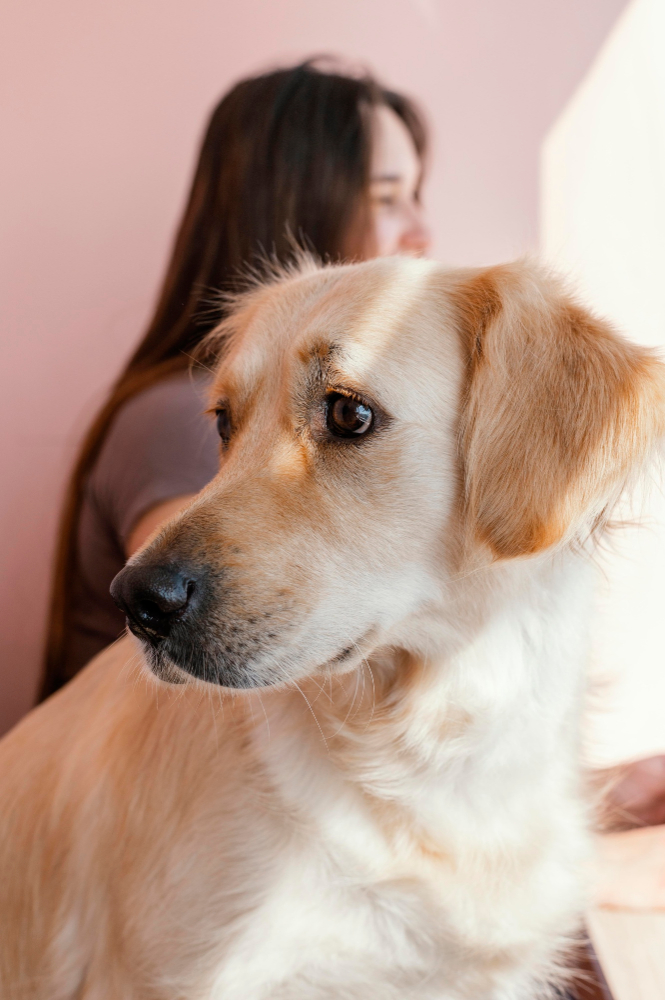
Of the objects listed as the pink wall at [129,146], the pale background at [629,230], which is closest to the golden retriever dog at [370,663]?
the pale background at [629,230]

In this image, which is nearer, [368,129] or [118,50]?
[368,129]

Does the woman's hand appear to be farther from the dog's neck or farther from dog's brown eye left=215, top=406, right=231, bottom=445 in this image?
dog's brown eye left=215, top=406, right=231, bottom=445

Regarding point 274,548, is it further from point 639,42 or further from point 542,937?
point 639,42

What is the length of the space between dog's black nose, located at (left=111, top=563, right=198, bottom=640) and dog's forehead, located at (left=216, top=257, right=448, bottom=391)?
266mm

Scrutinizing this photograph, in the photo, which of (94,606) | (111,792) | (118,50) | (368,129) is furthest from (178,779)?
(118,50)

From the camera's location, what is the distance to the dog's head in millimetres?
707

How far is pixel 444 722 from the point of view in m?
0.83

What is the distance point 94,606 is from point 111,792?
2.17ft

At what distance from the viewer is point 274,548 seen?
729 millimetres

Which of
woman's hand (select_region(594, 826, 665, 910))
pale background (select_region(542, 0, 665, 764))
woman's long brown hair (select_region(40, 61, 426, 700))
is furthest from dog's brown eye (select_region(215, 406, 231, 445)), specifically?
pale background (select_region(542, 0, 665, 764))

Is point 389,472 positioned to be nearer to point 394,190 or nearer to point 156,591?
point 156,591

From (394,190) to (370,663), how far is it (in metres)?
1.20

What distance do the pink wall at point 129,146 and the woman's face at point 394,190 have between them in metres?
0.35

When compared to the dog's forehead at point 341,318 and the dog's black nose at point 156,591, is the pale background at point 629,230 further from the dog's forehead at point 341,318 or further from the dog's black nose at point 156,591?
the dog's black nose at point 156,591
